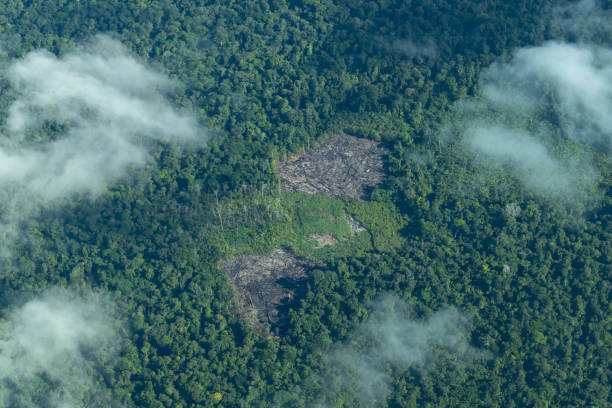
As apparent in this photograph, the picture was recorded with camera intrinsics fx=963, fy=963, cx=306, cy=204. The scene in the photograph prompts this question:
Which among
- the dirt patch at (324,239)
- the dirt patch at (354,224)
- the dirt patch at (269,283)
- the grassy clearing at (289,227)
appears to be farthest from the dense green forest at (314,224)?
the dirt patch at (269,283)

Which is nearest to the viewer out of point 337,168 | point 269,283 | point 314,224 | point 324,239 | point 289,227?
point 269,283

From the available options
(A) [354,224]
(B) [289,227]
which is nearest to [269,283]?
(B) [289,227]

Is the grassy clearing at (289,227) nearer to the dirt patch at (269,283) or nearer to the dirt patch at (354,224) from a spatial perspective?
the dirt patch at (354,224)

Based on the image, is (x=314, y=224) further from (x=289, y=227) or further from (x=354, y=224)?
(x=354, y=224)

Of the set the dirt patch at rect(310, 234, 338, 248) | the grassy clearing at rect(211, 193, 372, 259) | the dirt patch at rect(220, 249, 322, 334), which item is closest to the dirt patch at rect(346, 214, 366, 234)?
the grassy clearing at rect(211, 193, 372, 259)

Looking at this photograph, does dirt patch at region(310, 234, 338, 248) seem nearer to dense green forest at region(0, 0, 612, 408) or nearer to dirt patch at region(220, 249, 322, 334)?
dense green forest at region(0, 0, 612, 408)

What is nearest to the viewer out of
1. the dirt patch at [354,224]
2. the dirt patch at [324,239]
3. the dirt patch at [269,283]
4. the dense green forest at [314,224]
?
the dense green forest at [314,224]
